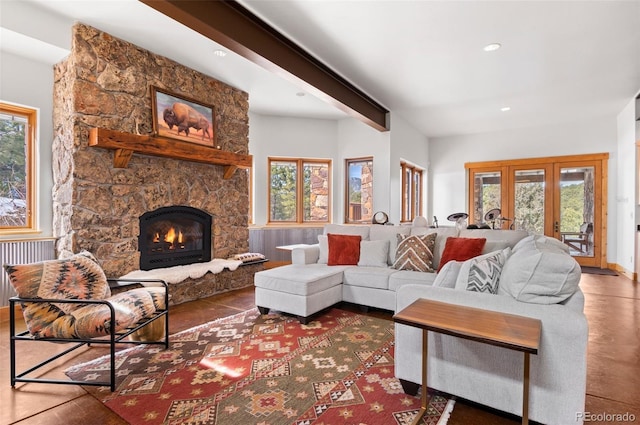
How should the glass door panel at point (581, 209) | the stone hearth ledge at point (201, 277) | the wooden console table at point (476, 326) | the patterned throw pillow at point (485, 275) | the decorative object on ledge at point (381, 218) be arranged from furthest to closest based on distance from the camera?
1. the glass door panel at point (581, 209)
2. the decorative object on ledge at point (381, 218)
3. the stone hearth ledge at point (201, 277)
4. the patterned throw pillow at point (485, 275)
5. the wooden console table at point (476, 326)

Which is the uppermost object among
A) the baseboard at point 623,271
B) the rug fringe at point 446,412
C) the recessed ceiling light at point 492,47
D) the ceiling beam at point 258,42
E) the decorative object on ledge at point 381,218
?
the recessed ceiling light at point 492,47

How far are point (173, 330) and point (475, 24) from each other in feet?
13.4

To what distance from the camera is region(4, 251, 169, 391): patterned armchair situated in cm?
213

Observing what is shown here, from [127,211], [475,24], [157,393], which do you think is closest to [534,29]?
[475,24]

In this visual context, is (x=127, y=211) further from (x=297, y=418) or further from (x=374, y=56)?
(x=374, y=56)

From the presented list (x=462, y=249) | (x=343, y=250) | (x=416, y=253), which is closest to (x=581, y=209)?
(x=462, y=249)

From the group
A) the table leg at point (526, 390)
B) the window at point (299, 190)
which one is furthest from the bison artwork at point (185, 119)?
the table leg at point (526, 390)

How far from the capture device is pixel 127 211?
3.82 m

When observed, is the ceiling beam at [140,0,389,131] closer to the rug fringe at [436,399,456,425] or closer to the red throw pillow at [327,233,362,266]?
the red throw pillow at [327,233,362,266]

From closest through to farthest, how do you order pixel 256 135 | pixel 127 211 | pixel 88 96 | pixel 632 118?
pixel 88 96 → pixel 127 211 → pixel 632 118 → pixel 256 135

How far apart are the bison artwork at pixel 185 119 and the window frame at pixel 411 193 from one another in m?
4.02

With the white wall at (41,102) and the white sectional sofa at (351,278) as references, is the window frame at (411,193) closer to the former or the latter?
the white sectional sofa at (351,278)

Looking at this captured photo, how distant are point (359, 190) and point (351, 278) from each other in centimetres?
317

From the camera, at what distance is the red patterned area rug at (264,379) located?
72.8 inches
